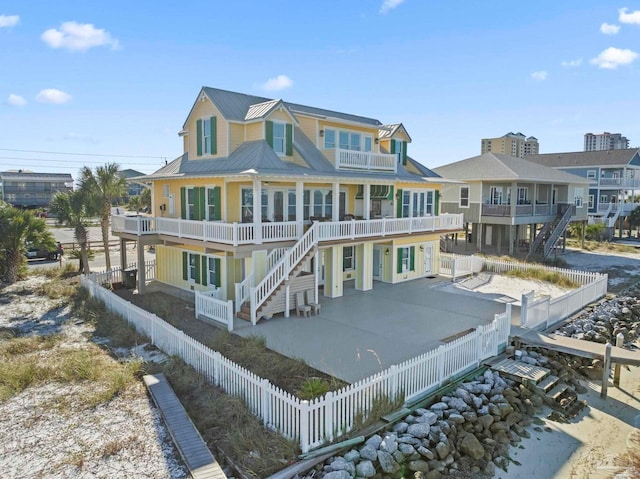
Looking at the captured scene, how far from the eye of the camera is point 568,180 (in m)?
35.6

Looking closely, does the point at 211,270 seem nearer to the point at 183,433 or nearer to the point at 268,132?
the point at 268,132

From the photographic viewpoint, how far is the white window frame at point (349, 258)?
22.0m

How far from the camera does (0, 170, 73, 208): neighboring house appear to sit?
79062 mm

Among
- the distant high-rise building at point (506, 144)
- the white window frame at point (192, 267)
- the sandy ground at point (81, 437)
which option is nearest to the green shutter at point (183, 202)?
the white window frame at point (192, 267)

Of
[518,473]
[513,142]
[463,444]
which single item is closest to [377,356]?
[463,444]

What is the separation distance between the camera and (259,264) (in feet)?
58.4

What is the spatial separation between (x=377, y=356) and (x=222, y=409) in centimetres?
476

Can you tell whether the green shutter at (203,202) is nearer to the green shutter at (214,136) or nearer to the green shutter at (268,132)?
the green shutter at (214,136)

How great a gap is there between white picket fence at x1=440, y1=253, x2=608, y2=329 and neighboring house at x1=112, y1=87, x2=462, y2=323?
7.07 ft

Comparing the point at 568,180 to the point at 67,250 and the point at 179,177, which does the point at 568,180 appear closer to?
the point at 179,177

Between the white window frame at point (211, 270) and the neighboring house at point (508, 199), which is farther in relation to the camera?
A: the neighboring house at point (508, 199)

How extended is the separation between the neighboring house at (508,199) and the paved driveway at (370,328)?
1334 cm

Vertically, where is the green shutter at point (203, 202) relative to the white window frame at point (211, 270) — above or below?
above

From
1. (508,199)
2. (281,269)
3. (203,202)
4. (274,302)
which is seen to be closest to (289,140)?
(203,202)
